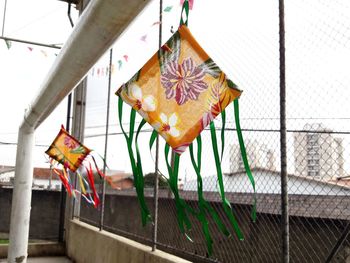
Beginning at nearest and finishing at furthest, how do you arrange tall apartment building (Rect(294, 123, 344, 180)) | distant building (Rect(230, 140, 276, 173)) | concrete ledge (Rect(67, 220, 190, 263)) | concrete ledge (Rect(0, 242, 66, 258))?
tall apartment building (Rect(294, 123, 344, 180)) → distant building (Rect(230, 140, 276, 173)) → concrete ledge (Rect(67, 220, 190, 263)) → concrete ledge (Rect(0, 242, 66, 258))

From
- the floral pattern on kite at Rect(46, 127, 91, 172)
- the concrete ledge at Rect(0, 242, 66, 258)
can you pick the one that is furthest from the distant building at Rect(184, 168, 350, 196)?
the concrete ledge at Rect(0, 242, 66, 258)

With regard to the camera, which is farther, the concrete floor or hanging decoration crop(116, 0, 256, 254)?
the concrete floor

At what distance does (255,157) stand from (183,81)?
4.48ft

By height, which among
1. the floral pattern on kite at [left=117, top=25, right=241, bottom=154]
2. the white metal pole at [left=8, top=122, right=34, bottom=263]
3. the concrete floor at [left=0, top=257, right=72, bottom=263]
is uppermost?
the floral pattern on kite at [left=117, top=25, right=241, bottom=154]

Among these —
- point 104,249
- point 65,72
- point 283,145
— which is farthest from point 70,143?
point 283,145

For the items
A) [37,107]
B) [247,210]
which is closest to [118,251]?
[247,210]

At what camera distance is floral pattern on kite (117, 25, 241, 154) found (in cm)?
251

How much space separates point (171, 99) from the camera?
2.72 meters

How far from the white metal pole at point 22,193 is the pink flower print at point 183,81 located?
3264 millimetres

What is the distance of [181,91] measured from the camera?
2.66 metres

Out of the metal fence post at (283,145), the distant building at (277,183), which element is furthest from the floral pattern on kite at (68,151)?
the metal fence post at (283,145)

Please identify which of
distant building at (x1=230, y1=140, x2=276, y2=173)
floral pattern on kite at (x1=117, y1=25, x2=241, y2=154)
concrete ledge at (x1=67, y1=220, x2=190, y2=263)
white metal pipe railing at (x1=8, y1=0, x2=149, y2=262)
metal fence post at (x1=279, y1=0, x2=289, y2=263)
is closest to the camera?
white metal pipe railing at (x1=8, y1=0, x2=149, y2=262)

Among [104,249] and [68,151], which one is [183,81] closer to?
[104,249]

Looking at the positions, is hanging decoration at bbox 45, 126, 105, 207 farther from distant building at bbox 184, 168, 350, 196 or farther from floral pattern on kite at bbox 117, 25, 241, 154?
floral pattern on kite at bbox 117, 25, 241, 154
